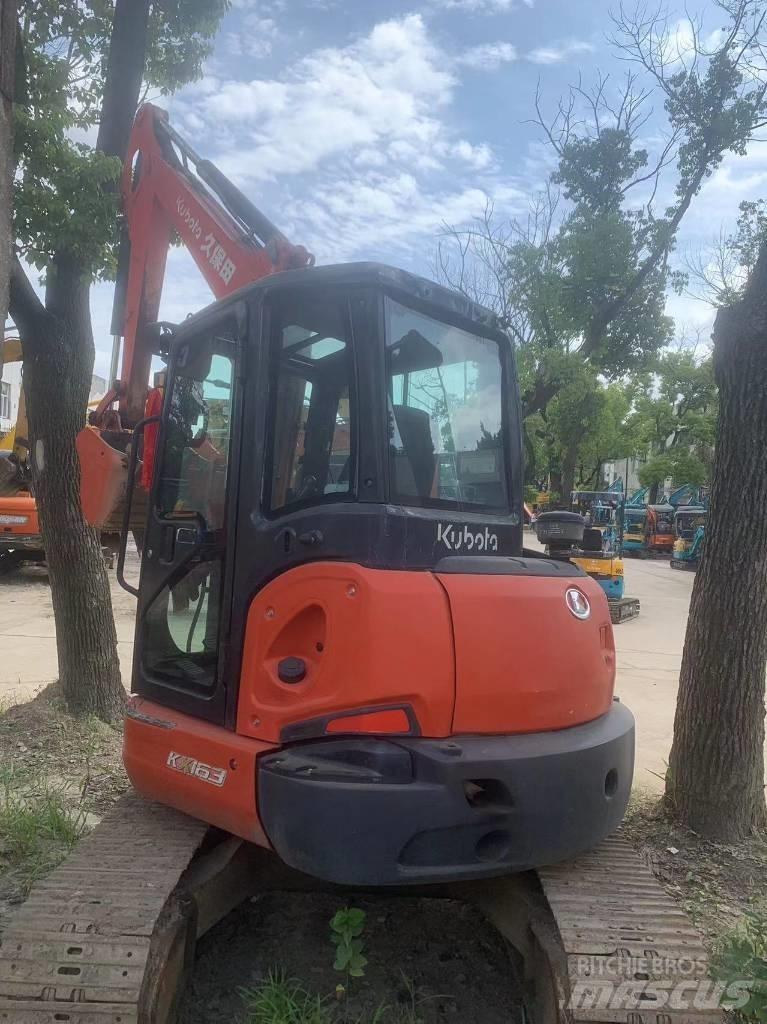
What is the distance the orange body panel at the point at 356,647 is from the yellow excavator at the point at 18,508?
1138cm

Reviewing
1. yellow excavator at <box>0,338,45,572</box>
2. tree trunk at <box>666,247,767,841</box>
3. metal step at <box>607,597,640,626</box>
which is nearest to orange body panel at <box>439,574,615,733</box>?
tree trunk at <box>666,247,767,841</box>

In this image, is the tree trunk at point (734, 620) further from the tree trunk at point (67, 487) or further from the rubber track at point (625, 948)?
the tree trunk at point (67, 487)

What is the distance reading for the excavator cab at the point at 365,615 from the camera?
2307mm

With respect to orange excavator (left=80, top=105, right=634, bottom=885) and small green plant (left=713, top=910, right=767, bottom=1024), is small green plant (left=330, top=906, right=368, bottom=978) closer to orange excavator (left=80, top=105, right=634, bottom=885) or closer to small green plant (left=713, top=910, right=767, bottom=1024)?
orange excavator (left=80, top=105, right=634, bottom=885)

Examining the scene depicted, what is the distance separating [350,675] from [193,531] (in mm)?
984

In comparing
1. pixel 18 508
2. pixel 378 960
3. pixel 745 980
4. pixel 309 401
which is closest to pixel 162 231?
pixel 309 401

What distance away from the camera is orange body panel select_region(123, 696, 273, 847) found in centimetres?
247

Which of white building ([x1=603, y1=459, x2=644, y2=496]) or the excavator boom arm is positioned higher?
white building ([x1=603, y1=459, x2=644, y2=496])

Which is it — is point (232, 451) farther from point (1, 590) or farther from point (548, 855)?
point (1, 590)

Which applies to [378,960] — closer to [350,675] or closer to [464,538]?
[350,675]

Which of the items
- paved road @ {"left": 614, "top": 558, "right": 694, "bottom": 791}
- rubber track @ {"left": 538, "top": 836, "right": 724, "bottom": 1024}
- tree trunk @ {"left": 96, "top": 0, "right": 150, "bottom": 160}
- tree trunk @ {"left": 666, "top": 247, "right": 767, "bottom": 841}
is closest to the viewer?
rubber track @ {"left": 538, "top": 836, "right": 724, "bottom": 1024}

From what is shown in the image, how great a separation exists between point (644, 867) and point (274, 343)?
2.21 meters

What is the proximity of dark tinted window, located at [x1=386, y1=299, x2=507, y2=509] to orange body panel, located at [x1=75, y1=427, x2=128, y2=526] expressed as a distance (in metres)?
1.70

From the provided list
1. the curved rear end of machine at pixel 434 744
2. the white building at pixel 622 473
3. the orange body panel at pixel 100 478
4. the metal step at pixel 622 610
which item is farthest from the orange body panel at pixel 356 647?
the white building at pixel 622 473
